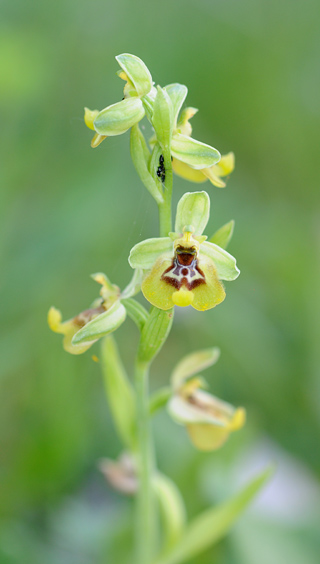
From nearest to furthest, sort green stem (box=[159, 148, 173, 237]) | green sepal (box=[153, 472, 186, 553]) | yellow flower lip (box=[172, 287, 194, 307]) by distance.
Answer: yellow flower lip (box=[172, 287, 194, 307])
green stem (box=[159, 148, 173, 237])
green sepal (box=[153, 472, 186, 553])

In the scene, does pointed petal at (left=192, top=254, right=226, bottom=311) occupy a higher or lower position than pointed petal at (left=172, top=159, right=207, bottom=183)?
lower

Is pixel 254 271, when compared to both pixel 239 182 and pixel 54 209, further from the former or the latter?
pixel 54 209

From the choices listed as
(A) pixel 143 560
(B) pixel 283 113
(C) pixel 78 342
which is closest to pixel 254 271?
(B) pixel 283 113

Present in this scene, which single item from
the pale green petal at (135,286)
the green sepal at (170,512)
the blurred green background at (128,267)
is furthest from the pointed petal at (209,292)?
the green sepal at (170,512)

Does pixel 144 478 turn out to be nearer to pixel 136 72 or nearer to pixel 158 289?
pixel 158 289

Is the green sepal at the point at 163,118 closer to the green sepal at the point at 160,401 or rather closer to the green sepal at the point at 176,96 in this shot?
the green sepal at the point at 176,96

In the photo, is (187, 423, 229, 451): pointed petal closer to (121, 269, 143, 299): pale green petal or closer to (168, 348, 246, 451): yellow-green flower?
(168, 348, 246, 451): yellow-green flower

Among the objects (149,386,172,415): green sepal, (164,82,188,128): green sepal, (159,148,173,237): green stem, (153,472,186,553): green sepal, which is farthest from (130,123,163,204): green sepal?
(153,472,186,553): green sepal
